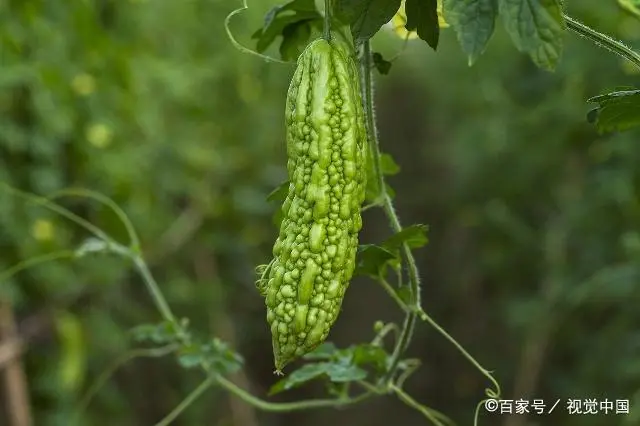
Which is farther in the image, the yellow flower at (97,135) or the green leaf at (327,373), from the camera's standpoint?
the yellow flower at (97,135)

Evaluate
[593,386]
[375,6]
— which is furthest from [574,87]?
[375,6]

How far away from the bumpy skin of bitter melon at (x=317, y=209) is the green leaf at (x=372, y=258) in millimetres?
222

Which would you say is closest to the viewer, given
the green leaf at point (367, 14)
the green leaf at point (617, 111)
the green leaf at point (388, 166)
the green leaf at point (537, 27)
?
the green leaf at point (537, 27)

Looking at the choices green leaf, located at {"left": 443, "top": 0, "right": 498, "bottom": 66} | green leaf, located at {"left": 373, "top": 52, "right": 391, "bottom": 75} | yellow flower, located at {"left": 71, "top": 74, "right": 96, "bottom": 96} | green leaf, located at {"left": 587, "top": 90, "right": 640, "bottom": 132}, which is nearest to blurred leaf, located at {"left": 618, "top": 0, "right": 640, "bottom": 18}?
green leaf, located at {"left": 587, "top": 90, "right": 640, "bottom": 132}

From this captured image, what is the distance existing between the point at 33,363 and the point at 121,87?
2.77 ft

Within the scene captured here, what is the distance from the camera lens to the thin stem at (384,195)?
1.05 metres

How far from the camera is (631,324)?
9.28 ft

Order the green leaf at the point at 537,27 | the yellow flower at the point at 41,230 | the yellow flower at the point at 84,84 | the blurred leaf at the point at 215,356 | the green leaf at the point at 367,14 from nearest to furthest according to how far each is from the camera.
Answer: the green leaf at the point at 537,27 → the green leaf at the point at 367,14 → the blurred leaf at the point at 215,356 → the yellow flower at the point at 41,230 → the yellow flower at the point at 84,84

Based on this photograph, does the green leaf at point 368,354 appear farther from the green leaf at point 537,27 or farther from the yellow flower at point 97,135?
the yellow flower at point 97,135

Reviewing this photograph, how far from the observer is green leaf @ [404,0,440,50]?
97cm

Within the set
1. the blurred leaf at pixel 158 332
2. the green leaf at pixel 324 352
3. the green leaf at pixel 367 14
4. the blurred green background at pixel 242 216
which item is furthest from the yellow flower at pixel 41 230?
the green leaf at pixel 367 14

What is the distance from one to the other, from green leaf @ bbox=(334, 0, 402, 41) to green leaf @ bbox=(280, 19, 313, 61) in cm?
23

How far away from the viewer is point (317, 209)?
882 mm

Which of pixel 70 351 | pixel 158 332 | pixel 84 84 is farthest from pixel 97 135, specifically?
pixel 158 332
